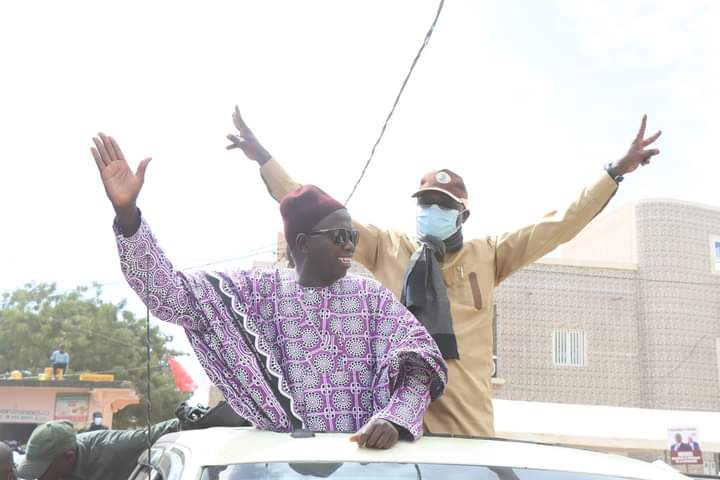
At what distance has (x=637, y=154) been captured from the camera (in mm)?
3357

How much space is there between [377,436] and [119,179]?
0.97 m

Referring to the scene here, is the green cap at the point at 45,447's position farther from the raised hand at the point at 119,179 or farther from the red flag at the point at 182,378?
the red flag at the point at 182,378

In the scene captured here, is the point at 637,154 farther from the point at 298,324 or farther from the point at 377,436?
the point at 377,436

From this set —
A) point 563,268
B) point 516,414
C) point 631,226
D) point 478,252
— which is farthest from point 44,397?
point 478,252

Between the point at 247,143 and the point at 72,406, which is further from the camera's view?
the point at 72,406

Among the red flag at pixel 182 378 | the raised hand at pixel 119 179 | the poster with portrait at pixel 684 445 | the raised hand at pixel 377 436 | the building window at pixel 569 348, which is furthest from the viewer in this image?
the red flag at pixel 182 378

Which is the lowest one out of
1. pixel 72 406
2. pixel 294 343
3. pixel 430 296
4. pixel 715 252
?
pixel 72 406

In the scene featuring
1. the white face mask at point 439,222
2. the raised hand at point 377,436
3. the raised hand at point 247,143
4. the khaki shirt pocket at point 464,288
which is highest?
the raised hand at point 247,143

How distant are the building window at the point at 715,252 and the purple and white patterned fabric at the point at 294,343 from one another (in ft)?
84.3

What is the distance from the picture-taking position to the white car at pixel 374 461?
1853mm

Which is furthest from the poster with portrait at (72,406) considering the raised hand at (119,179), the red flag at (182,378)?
→ the raised hand at (119,179)

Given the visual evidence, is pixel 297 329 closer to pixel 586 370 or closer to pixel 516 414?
pixel 516 414

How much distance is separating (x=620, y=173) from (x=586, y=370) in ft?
74.5

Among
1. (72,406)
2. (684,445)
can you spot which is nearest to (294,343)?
(684,445)
